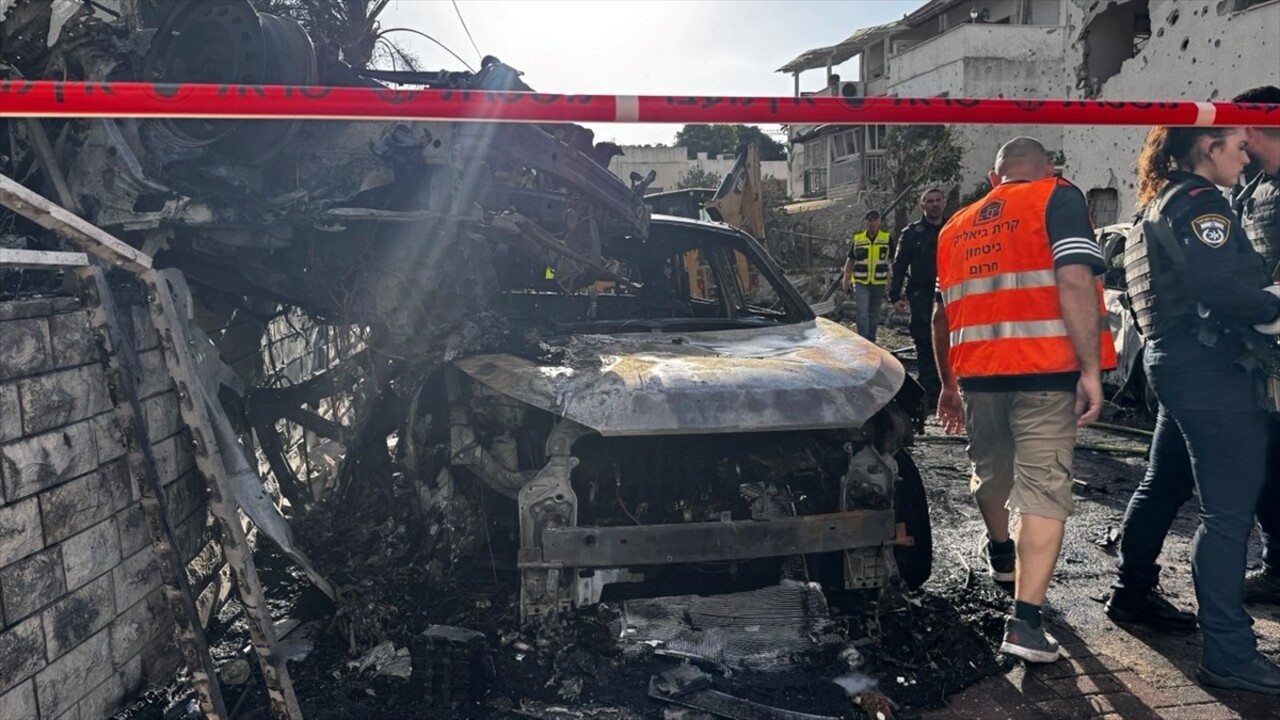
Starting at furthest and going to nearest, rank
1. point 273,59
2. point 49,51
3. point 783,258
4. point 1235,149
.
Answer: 1. point 783,258
2. point 273,59
3. point 49,51
4. point 1235,149

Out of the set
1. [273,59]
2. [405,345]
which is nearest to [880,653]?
[405,345]

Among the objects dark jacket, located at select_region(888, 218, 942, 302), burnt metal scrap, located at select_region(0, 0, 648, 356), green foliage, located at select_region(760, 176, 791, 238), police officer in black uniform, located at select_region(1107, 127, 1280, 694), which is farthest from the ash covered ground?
green foliage, located at select_region(760, 176, 791, 238)

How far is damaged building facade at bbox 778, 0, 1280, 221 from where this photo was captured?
1038cm

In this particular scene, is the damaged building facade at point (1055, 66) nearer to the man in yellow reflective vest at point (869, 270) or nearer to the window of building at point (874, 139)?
the window of building at point (874, 139)

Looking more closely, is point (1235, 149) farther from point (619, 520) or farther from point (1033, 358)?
point (619, 520)

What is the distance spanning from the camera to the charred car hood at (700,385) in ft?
9.71

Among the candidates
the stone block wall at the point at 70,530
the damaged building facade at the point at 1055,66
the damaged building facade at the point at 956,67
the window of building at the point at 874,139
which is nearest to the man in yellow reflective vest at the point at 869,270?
the damaged building facade at the point at 1055,66

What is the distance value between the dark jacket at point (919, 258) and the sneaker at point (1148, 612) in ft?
12.6

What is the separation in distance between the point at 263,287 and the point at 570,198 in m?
1.52

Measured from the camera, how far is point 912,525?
353 centimetres

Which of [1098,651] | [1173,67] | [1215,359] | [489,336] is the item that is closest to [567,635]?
[489,336]

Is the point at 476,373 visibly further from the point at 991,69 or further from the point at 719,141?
the point at 719,141

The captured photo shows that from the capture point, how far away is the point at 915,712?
2.73 m

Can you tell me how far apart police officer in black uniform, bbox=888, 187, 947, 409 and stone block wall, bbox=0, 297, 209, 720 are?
564 centimetres
